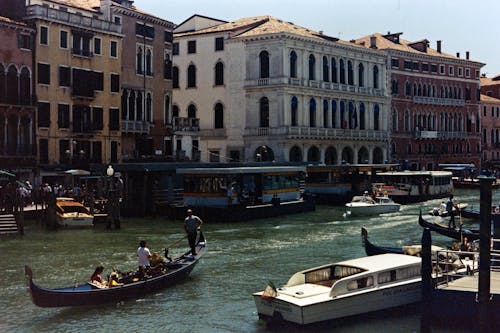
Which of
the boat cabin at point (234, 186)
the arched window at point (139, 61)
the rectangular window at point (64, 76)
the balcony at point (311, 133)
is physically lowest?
the boat cabin at point (234, 186)

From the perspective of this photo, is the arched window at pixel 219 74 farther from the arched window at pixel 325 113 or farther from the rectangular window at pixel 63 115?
the rectangular window at pixel 63 115

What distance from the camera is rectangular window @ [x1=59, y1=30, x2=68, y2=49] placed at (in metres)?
35.9

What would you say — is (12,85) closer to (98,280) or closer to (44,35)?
(44,35)

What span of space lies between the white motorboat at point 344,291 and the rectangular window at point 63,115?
24.3m

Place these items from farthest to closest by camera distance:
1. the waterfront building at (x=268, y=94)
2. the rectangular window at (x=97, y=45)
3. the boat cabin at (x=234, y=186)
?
the waterfront building at (x=268, y=94)
the rectangular window at (x=97, y=45)
the boat cabin at (x=234, y=186)

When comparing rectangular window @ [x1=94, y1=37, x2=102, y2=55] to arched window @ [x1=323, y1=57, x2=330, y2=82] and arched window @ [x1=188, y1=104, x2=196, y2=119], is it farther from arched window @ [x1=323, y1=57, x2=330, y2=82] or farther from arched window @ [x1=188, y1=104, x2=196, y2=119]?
arched window @ [x1=323, y1=57, x2=330, y2=82]

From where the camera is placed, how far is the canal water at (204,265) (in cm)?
1390

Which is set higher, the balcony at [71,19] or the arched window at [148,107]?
the balcony at [71,19]

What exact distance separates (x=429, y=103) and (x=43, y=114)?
38.0m

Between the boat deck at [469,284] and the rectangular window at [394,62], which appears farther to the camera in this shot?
the rectangular window at [394,62]

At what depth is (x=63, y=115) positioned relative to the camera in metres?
36.3

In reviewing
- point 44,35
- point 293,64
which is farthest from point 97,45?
point 293,64

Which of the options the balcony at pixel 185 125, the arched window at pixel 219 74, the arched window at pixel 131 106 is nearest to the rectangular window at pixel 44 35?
the arched window at pixel 131 106

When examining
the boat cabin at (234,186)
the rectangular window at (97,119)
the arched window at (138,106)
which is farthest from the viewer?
the arched window at (138,106)
